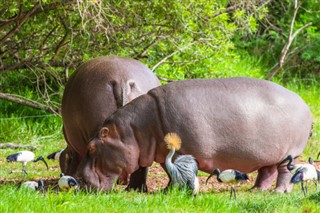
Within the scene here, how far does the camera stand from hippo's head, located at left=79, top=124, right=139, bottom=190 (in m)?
6.88

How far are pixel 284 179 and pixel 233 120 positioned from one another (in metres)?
0.73

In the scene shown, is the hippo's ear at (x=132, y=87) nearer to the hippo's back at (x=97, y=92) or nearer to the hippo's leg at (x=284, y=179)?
the hippo's back at (x=97, y=92)

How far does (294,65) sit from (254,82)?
8.04 m

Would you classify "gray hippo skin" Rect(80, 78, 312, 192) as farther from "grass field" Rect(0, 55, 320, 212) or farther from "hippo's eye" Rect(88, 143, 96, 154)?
"grass field" Rect(0, 55, 320, 212)

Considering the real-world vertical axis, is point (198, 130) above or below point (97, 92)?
below

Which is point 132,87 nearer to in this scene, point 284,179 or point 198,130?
point 198,130

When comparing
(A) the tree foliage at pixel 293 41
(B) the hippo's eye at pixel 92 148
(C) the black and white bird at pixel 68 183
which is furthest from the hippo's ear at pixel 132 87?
(A) the tree foliage at pixel 293 41

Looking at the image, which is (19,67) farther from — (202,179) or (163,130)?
(163,130)

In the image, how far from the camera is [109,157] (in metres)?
6.89

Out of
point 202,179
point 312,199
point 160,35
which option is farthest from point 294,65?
point 312,199

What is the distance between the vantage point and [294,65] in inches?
599

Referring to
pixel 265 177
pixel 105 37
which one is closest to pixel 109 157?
pixel 265 177

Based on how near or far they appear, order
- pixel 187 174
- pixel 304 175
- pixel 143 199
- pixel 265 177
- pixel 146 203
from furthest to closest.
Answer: pixel 265 177 < pixel 187 174 < pixel 304 175 < pixel 143 199 < pixel 146 203

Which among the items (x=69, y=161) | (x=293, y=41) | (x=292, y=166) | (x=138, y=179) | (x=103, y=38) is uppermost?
(x=103, y=38)
